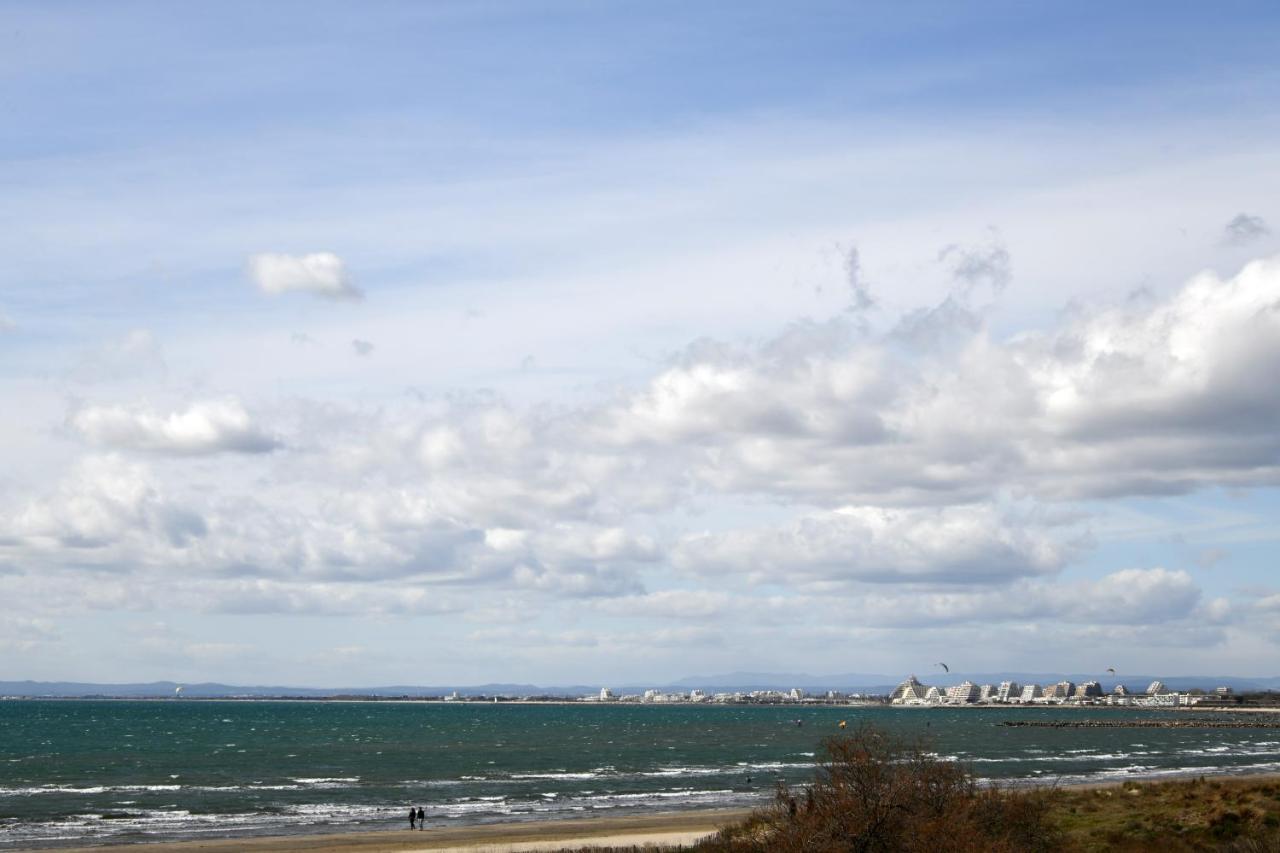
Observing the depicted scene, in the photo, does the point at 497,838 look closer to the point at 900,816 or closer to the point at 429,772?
the point at 900,816

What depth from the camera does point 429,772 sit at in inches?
3656

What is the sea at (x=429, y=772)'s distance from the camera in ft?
205

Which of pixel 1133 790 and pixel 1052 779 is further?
pixel 1052 779

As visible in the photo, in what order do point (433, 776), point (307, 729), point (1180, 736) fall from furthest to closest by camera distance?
point (307, 729) < point (1180, 736) < point (433, 776)

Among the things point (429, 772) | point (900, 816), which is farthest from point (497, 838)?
point (429, 772)

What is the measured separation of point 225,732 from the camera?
16812 cm

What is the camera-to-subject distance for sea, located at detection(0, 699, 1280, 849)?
2458 inches

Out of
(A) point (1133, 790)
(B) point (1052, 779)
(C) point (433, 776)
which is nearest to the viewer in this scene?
(A) point (1133, 790)

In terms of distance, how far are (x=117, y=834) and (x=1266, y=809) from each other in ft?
144

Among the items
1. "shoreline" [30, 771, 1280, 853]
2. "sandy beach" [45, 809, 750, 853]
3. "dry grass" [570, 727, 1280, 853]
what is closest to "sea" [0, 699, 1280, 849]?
"dry grass" [570, 727, 1280, 853]

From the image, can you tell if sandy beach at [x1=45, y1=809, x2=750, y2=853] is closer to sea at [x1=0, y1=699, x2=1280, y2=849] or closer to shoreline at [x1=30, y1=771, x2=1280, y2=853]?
shoreline at [x1=30, y1=771, x2=1280, y2=853]

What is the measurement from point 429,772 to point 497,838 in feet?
139

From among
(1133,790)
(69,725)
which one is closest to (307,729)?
(69,725)

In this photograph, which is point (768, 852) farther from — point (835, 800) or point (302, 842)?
point (302, 842)
